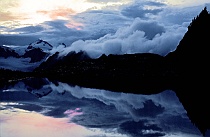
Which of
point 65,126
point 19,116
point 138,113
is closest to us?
point 65,126

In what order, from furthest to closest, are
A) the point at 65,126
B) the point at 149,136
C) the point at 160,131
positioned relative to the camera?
the point at 65,126
the point at 160,131
the point at 149,136

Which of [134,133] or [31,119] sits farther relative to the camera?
[31,119]

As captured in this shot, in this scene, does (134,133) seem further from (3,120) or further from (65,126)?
(3,120)

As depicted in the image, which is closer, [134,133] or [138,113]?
[134,133]

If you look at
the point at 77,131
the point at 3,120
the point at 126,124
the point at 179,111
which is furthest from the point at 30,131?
the point at 179,111

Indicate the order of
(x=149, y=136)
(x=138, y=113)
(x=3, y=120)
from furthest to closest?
(x=138, y=113) → (x=3, y=120) → (x=149, y=136)

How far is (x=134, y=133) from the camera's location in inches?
1505

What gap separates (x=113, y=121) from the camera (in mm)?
47562

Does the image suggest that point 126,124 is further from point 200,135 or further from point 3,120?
point 3,120

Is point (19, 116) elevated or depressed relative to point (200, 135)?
elevated

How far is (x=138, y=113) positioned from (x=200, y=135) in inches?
711

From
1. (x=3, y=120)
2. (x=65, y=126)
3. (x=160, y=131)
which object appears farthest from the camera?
(x=3, y=120)

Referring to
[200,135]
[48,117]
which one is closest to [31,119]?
[48,117]

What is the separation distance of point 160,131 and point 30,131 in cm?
1477
